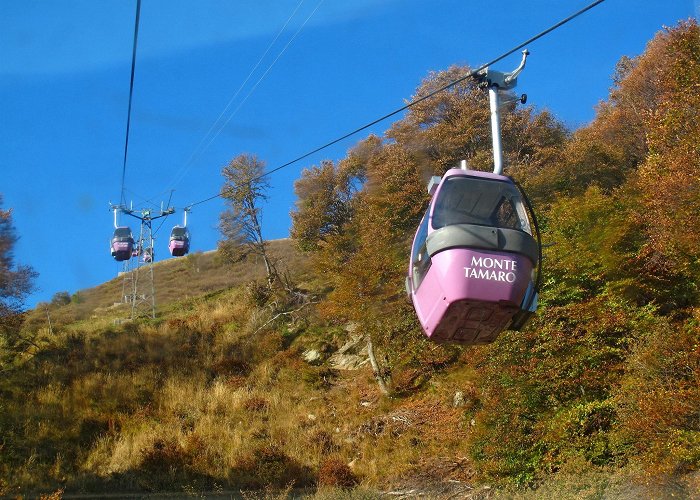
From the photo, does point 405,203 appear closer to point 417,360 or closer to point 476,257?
point 417,360

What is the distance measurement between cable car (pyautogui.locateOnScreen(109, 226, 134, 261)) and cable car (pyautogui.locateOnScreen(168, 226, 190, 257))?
1628 millimetres

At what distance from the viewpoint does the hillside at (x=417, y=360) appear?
1702 cm

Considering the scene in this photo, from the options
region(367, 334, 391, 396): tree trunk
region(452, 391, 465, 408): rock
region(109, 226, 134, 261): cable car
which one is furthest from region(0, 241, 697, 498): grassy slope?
region(109, 226, 134, 261): cable car

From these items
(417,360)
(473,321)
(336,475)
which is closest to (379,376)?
(417,360)

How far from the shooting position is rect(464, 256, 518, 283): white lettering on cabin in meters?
8.93

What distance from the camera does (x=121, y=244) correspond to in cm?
2859

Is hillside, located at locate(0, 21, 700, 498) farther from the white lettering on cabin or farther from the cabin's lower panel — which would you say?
the white lettering on cabin

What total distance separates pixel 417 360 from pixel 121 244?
1206cm

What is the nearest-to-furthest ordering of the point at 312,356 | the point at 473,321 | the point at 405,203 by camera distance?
1. the point at 473,321
2. the point at 405,203
3. the point at 312,356

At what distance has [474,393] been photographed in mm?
22297

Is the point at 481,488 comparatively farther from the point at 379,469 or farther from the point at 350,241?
the point at 350,241

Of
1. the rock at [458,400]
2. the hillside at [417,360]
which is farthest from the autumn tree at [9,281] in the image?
the rock at [458,400]

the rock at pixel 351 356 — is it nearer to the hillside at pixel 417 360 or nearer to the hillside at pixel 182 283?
the hillside at pixel 417 360

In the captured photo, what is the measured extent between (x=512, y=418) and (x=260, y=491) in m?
6.98
